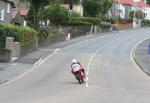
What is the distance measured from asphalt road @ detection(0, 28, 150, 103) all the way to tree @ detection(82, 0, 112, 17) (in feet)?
201

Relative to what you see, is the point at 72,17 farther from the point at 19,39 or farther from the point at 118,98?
the point at 118,98

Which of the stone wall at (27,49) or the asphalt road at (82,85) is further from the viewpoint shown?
the stone wall at (27,49)

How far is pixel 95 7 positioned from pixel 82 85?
3462 inches

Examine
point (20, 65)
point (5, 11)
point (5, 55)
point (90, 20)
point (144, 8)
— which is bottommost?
point (20, 65)

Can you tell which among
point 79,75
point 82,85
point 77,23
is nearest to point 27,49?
point 79,75

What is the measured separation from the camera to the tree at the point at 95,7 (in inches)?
4594

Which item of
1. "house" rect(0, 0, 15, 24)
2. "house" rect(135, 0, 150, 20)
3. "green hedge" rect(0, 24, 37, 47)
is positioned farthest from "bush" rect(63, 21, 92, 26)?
"house" rect(135, 0, 150, 20)

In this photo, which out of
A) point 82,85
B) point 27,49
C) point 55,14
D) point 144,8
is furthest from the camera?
point 144,8

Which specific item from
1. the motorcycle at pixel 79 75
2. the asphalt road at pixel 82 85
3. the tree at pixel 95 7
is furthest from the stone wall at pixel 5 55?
the tree at pixel 95 7

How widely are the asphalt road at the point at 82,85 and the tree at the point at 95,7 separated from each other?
6133 cm

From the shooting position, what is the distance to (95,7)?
387 ft

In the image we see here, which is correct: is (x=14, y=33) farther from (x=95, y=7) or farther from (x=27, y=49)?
(x=95, y=7)

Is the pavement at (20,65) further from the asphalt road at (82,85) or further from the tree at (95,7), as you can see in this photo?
the tree at (95,7)

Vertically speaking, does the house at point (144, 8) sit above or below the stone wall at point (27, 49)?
above
